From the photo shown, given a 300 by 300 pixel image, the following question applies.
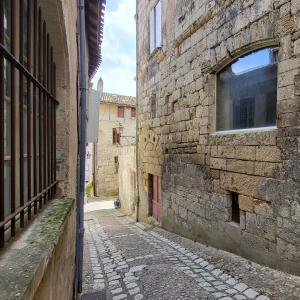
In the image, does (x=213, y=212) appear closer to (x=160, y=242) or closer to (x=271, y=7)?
(x=160, y=242)

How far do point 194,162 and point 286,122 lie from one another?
8.08 ft

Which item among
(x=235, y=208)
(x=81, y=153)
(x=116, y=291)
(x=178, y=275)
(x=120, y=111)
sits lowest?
(x=116, y=291)

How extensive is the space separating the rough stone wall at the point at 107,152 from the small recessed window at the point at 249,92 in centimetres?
1859

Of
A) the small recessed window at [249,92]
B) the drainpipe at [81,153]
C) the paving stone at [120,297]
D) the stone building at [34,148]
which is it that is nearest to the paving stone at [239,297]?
the paving stone at [120,297]

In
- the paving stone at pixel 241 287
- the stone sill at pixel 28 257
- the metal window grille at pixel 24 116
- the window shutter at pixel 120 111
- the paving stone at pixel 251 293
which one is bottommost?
the paving stone at pixel 241 287

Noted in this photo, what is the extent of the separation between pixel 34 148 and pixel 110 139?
75.1 feet

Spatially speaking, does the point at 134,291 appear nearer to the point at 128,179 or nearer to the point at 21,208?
the point at 21,208

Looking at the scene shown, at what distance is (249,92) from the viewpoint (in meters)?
A: 4.69

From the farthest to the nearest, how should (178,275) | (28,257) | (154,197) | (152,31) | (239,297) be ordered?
(154,197), (152,31), (178,275), (239,297), (28,257)

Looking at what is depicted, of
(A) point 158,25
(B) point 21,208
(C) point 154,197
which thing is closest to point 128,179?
(C) point 154,197

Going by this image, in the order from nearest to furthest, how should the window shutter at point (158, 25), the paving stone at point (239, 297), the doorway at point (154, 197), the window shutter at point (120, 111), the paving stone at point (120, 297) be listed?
the paving stone at point (239, 297)
the paving stone at point (120, 297)
the window shutter at point (158, 25)
the doorway at point (154, 197)
the window shutter at point (120, 111)

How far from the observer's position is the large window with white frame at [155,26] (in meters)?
8.15

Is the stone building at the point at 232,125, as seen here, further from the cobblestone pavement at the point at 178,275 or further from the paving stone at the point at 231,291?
the paving stone at the point at 231,291

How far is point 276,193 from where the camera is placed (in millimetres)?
3920
